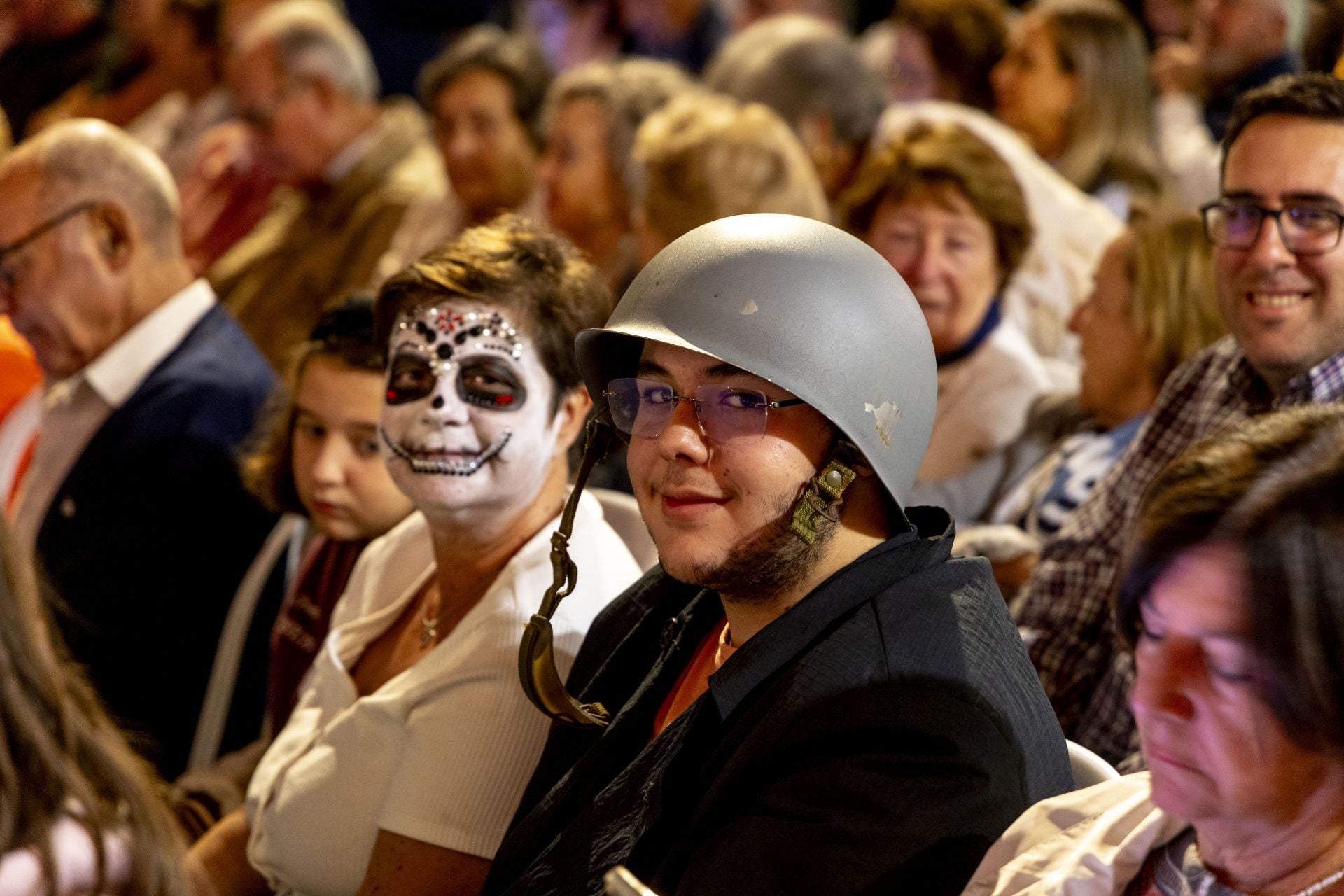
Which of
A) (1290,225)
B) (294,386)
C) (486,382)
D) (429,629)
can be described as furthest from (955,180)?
(429,629)

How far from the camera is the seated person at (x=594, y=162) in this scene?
182 inches

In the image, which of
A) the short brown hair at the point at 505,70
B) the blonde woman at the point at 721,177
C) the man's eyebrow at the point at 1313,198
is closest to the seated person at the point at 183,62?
the short brown hair at the point at 505,70

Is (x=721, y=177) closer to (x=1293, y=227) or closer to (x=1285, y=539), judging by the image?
(x=1293, y=227)

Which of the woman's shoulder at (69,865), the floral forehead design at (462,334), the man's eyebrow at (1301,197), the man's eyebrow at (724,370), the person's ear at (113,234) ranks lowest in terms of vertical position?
the person's ear at (113,234)

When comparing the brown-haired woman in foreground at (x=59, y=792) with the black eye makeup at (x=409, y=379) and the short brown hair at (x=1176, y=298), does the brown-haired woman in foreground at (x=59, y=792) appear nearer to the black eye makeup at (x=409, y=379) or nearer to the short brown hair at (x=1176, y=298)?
the black eye makeup at (x=409, y=379)

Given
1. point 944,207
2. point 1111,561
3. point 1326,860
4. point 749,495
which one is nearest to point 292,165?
point 944,207

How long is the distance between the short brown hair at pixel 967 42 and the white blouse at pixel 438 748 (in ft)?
11.5

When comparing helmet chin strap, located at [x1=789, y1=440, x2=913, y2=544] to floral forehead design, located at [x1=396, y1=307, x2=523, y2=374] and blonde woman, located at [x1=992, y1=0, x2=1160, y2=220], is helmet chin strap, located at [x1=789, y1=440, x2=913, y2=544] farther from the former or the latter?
blonde woman, located at [x1=992, y1=0, x2=1160, y2=220]

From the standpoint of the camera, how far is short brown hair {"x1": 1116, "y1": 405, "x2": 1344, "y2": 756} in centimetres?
119

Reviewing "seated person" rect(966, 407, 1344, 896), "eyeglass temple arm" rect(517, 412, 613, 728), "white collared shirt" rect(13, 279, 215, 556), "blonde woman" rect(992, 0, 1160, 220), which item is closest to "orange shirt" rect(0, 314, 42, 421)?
"white collared shirt" rect(13, 279, 215, 556)

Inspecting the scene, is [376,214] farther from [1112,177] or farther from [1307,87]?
[1307,87]

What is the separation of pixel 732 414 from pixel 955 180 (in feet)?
6.95

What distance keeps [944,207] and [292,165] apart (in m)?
2.75

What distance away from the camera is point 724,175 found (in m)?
3.82
